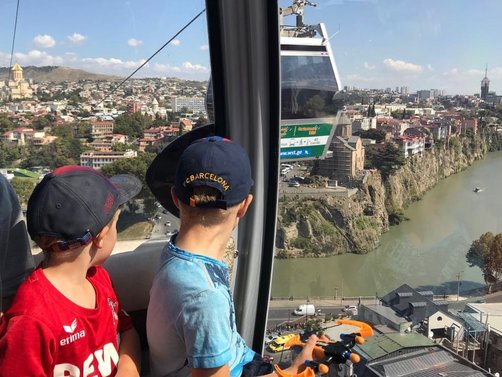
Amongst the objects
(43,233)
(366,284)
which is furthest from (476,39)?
(43,233)

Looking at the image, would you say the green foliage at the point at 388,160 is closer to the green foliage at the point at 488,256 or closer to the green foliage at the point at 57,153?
the green foliage at the point at 488,256

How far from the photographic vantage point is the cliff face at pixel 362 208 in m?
1.95

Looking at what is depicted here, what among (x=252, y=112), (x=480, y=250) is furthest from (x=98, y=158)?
(x=480, y=250)

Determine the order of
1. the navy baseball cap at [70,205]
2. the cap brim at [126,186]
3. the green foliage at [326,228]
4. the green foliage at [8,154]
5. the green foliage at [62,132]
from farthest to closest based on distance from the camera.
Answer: the green foliage at [326,228]
the green foliage at [62,132]
the green foliage at [8,154]
the cap brim at [126,186]
the navy baseball cap at [70,205]

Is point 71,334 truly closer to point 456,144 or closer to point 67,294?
point 67,294

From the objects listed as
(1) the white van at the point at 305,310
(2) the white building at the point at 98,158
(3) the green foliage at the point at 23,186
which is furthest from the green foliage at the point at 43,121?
(1) the white van at the point at 305,310

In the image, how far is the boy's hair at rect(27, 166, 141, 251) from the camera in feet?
3.57

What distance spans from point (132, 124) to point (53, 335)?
104cm

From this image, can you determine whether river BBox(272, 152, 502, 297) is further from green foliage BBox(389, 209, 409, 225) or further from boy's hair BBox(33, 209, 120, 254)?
boy's hair BBox(33, 209, 120, 254)

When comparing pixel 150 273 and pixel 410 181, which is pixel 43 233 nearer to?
pixel 150 273

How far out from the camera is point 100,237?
1163mm

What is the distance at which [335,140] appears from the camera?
6.68ft

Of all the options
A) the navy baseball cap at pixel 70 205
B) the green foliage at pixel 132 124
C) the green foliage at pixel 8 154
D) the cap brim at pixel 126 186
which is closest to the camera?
the navy baseball cap at pixel 70 205

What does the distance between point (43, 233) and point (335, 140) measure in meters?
1.28
